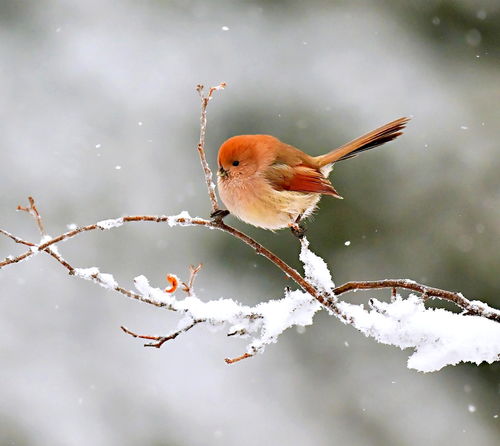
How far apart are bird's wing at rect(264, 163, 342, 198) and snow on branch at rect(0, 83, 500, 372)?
1.09 metres

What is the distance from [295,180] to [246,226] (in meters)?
3.67

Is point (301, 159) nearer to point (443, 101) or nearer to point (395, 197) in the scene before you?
point (395, 197)

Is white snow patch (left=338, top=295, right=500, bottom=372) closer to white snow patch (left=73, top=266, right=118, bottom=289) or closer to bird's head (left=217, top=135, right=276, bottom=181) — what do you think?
white snow patch (left=73, top=266, right=118, bottom=289)

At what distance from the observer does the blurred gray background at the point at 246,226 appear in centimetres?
765

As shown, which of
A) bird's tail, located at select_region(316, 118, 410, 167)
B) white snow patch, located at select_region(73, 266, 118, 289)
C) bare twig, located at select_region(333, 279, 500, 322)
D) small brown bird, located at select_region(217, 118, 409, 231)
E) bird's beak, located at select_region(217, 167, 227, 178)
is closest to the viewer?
bare twig, located at select_region(333, 279, 500, 322)

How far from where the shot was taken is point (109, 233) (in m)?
8.15

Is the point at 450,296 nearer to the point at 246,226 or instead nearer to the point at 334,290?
the point at 334,290

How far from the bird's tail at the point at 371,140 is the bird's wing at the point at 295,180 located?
0.20 meters

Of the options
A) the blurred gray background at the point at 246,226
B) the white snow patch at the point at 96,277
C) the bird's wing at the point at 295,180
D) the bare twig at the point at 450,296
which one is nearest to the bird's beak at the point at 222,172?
the bird's wing at the point at 295,180

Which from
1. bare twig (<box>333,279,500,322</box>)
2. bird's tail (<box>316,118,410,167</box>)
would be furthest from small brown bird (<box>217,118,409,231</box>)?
bare twig (<box>333,279,500,322</box>)

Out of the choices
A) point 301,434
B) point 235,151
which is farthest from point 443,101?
point 235,151

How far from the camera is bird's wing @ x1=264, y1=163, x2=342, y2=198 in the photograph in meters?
3.35

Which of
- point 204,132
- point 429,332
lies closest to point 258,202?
point 204,132

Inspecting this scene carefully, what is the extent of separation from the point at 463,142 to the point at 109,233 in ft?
13.4
